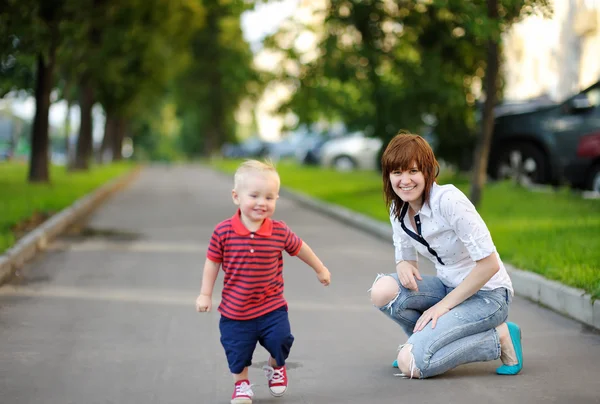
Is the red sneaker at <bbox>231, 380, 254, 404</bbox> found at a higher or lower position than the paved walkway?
higher

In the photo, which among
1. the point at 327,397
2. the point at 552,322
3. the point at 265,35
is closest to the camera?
the point at 327,397

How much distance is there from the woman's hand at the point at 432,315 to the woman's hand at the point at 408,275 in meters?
0.20

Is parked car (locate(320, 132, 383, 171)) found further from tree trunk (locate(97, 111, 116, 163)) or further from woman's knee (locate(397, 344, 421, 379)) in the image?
woman's knee (locate(397, 344, 421, 379))

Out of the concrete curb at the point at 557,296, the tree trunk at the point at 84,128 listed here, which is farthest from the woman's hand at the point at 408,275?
the tree trunk at the point at 84,128

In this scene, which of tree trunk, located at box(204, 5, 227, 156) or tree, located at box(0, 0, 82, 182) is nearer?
tree, located at box(0, 0, 82, 182)

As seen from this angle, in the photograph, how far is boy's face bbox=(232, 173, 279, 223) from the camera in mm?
4812

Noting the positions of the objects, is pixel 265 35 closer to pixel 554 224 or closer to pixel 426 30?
pixel 426 30

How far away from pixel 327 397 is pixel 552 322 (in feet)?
9.14

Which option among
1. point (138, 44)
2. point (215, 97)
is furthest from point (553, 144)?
point (215, 97)

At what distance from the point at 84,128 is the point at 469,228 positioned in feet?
104

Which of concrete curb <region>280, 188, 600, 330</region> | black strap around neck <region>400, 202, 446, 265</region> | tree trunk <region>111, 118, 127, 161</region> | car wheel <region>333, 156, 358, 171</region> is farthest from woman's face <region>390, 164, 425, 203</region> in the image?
tree trunk <region>111, 118, 127, 161</region>

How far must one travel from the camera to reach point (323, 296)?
8.64 meters

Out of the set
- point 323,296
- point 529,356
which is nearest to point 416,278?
point 529,356

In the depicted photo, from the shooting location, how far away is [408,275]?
571cm
